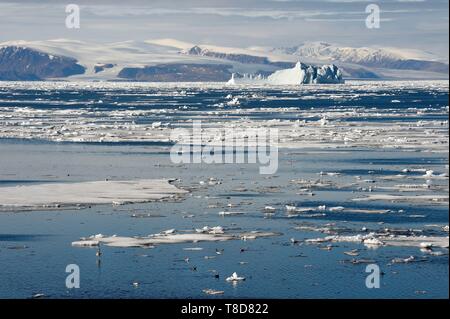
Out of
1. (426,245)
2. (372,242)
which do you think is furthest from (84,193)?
(426,245)

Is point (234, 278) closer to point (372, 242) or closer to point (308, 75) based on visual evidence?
point (372, 242)

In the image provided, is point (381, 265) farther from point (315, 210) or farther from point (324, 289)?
point (315, 210)

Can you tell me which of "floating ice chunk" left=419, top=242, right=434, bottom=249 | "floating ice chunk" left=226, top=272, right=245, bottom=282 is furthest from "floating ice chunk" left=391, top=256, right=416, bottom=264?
"floating ice chunk" left=226, top=272, right=245, bottom=282

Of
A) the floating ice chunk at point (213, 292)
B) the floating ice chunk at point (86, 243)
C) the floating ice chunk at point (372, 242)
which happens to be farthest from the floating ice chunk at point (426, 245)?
the floating ice chunk at point (86, 243)

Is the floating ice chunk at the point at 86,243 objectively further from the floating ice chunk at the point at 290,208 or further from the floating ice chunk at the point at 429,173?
the floating ice chunk at the point at 429,173

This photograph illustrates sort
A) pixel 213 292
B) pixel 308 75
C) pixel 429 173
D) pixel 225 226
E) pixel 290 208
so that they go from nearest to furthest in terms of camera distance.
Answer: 1. pixel 213 292
2. pixel 225 226
3. pixel 290 208
4. pixel 429 173
5. pixel 308 75

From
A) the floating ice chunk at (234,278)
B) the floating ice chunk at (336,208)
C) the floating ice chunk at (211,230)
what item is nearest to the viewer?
the floating ice chunk at (234,278)

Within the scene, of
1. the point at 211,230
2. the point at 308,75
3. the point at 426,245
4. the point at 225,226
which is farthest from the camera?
the point at 308,75

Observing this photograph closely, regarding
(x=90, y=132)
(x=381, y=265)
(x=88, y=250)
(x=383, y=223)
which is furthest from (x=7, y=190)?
(x=90, y=132)
